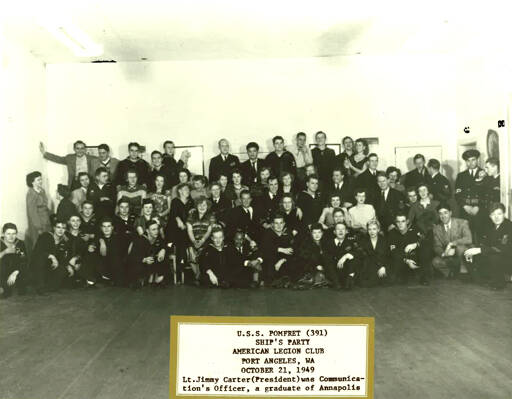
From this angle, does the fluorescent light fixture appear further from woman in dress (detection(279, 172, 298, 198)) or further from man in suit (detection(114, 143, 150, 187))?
woman in dress (detection(279, 172, 298, 198))

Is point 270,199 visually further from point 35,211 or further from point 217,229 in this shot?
point 35,211

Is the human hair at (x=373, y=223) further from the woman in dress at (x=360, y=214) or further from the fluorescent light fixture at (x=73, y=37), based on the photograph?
the fluorescent light fixture at (x=73, y=37)

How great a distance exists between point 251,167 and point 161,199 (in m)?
1.11

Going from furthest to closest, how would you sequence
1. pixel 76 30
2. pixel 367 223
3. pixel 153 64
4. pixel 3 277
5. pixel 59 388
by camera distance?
pixel 153 64 → pixel 367 223 → pixel 3 277 → pixel 76 30 → pixel 59 388

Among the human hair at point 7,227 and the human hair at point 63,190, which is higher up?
the human hair at point 63,190

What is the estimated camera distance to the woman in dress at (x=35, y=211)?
493cm

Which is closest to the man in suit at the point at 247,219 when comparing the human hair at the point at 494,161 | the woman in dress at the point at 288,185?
the woman in dress at the point at 288,185

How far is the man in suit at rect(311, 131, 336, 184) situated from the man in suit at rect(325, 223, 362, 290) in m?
1.31

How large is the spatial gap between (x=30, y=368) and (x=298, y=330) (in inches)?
55.2

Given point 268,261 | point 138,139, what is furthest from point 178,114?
point 268,261

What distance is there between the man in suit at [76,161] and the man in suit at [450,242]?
398cm

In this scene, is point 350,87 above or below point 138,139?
above

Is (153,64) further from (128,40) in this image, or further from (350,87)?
(350,87)

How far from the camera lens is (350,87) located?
6402mm
